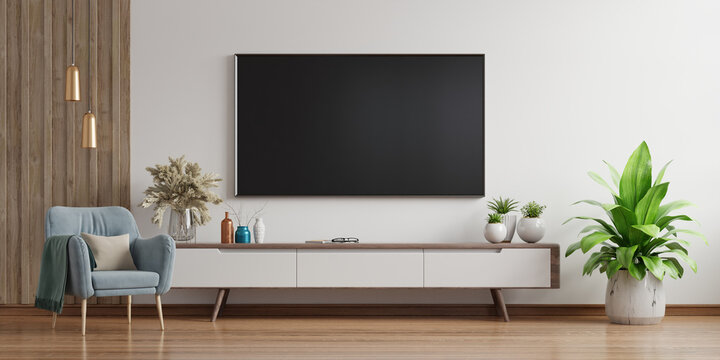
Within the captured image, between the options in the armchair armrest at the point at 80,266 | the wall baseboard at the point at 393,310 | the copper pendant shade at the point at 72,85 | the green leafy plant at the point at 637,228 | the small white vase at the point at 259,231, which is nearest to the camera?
the armchair armrest at the point at 80,266

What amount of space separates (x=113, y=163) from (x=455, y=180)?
2.47 meters

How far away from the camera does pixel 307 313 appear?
508cm

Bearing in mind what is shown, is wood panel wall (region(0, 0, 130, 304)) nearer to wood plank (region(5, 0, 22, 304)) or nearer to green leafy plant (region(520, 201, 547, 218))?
wood plank (region(5, 0, 22, 304))

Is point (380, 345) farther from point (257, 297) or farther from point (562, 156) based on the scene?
point (562, 156)

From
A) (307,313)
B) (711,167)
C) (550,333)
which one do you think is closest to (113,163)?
(307,313)

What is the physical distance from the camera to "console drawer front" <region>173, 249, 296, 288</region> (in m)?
4.70

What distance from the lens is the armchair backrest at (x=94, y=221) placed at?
4.61 meters

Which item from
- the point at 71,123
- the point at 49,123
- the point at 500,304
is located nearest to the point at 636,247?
the point at 500,304

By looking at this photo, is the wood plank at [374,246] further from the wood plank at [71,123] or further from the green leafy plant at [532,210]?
the wood plank at [71,123]

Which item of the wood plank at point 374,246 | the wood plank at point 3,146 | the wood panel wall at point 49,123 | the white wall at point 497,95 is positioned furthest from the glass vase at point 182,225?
the wood plank at point 3,146

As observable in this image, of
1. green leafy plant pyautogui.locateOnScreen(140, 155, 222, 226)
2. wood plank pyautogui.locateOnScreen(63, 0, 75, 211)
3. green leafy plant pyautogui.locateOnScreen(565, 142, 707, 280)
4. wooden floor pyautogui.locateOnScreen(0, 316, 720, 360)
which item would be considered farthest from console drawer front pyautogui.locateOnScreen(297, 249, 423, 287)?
wood plank pyautogui.locateOnScreen(63, 0, 75, 211)

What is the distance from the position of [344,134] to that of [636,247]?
2114mm

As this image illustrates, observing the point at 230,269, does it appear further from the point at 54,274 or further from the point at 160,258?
the point at 54,274

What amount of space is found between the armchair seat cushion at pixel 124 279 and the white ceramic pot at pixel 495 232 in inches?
85.8
